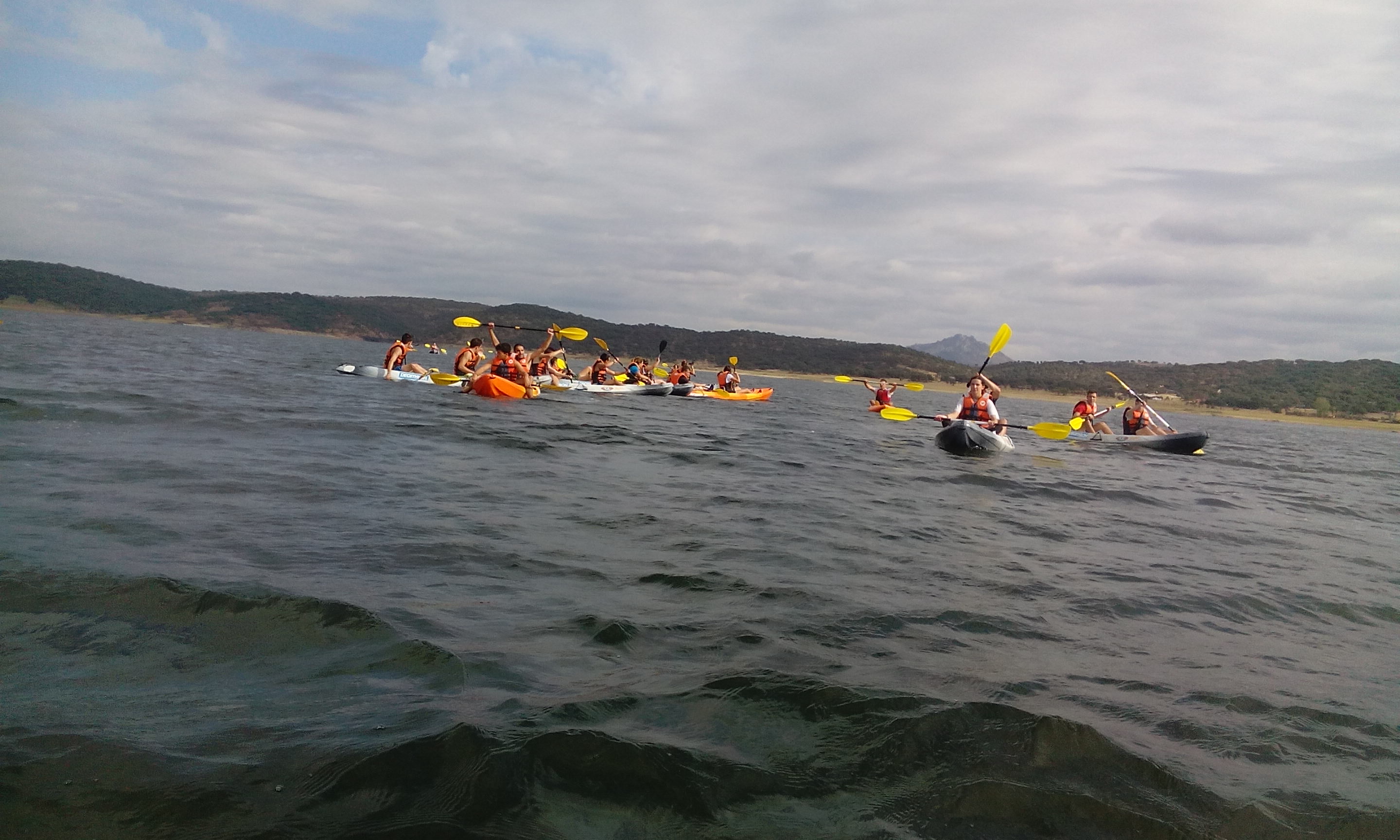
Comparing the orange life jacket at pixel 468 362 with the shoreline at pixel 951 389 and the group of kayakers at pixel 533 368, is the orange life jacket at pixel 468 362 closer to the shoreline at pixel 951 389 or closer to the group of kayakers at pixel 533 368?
the group of kayakers at pixel 533 368

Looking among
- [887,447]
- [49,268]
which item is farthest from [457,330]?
[887,447]

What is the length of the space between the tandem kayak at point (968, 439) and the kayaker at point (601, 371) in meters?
13.7

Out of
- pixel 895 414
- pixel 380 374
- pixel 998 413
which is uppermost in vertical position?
pixel 998 413

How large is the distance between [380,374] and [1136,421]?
24.4 m

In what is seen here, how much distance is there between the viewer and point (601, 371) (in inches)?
1076

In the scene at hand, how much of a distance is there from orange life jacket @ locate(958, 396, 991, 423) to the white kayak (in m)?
15.6

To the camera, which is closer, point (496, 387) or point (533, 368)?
point (496, 387)

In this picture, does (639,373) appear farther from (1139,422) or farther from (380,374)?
(1139,422)

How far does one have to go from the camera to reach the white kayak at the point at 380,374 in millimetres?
25109

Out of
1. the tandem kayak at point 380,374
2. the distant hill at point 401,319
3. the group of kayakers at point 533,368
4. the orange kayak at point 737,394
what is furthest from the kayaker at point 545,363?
the distant hill at point 401,319

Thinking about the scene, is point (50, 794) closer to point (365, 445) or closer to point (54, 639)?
point (54, 639)

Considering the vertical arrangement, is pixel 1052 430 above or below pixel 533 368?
below

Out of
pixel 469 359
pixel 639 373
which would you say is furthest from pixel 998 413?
Result: pixel 469 359

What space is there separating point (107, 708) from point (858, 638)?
3736mm
